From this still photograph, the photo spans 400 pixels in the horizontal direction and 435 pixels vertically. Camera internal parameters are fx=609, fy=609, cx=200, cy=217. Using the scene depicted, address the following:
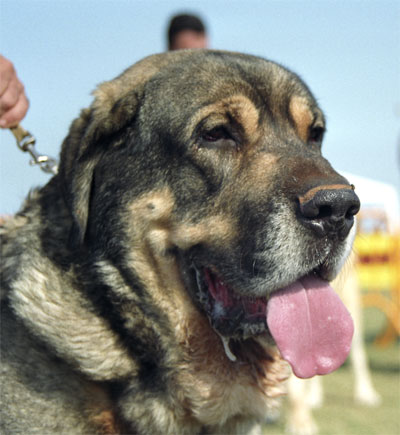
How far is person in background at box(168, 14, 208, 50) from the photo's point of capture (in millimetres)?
6324

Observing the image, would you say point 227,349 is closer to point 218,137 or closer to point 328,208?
point 328,208

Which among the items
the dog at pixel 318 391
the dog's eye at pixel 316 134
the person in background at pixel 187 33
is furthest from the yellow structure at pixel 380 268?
Result: the dog's eye at pixel 316 134

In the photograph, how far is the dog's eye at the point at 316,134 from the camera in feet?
10.6

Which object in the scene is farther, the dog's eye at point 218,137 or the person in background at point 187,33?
the person in background at point 187,33

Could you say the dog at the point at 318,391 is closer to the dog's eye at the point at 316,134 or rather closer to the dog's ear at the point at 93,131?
the dog's eye at the point at 316,134

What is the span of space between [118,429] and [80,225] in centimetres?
92

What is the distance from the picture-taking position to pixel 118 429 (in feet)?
8.73

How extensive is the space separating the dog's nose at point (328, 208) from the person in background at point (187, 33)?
4185mm

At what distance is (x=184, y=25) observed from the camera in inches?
251

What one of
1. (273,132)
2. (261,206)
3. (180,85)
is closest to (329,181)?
(261,206)

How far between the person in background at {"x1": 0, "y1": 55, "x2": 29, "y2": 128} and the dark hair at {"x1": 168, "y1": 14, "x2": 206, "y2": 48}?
3.42 meters

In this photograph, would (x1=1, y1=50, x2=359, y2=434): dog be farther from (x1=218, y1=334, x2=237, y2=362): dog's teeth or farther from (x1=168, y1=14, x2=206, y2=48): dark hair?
(x1=168, y1=14, x2=206, y2=48): dark hair

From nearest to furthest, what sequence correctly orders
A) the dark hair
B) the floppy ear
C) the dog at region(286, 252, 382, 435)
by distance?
the floppy ear, the dog at region(286, 252, 382, 435), the dark hair

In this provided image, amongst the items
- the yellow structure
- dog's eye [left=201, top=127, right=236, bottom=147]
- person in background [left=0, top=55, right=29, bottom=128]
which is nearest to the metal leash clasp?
person in background [left=0, top=55, right=29, bottom=128]
